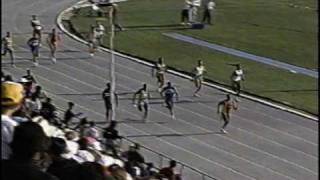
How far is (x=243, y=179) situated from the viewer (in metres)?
20.1

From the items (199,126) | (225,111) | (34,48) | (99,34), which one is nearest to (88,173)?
(225,111)

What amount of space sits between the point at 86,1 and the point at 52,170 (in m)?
39.2

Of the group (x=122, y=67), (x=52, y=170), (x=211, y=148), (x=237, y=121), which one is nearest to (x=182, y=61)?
(x=122, y=67)

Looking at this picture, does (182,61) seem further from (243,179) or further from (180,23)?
(243,179)

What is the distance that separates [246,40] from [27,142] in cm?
3330

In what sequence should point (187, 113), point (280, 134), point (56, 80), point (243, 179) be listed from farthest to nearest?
1. point (56, 80)
2. point (187, 113)
3. point (280, 134)
4. point (243, 179)

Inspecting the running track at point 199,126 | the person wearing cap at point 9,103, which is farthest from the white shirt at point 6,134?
the running track at point 199,126

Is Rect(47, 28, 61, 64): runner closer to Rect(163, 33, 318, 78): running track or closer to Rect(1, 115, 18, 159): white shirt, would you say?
Rect(163, 33, 318, 78): running track

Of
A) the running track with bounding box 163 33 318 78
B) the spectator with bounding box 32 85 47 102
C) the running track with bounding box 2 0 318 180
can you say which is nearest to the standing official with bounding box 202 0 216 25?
the running track with bounding box 163 33 318 78

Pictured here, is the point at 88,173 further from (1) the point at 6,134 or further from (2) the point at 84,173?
(1) the point at 6,134

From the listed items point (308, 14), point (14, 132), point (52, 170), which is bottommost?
point (308, 14)

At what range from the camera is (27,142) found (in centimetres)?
462

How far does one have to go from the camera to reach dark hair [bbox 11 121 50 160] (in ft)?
15.1

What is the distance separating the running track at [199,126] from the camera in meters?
21.2
